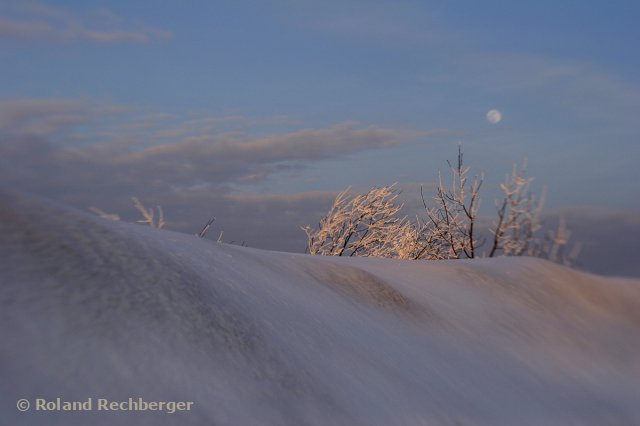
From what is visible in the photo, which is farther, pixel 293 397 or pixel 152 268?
pixel 152 268

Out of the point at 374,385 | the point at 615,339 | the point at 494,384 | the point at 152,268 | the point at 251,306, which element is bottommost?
the point at 615,339

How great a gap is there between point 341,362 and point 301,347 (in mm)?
148

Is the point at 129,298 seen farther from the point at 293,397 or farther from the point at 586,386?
the point at 586,386

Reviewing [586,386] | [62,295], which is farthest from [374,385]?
[586,386]

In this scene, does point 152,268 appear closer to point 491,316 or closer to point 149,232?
point 149,232

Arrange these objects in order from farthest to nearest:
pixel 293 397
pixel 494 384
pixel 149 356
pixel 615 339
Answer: pixel 615 339 < pixel 494 384 < pixel 293 397 < pixel 149 356

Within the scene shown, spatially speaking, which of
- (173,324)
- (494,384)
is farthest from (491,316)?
(173,324)

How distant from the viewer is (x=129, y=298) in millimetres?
2080

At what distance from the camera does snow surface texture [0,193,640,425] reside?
6.00ft

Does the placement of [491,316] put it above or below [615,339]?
above

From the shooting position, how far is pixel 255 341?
224 centimetres

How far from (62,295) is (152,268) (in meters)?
0.36

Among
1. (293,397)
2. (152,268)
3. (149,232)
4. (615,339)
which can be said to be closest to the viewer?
(293,397)

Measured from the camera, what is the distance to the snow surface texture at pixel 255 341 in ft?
6.00
